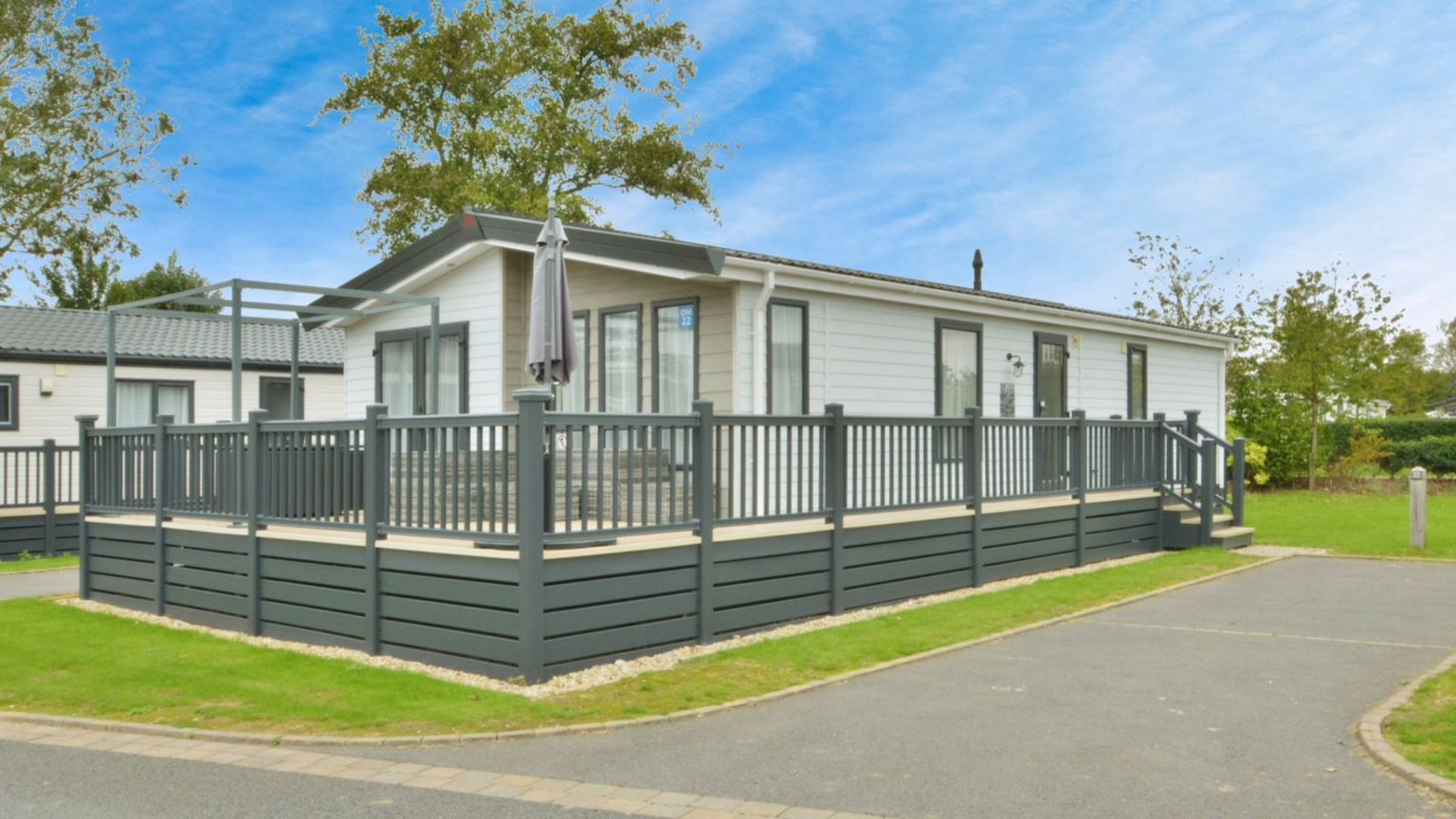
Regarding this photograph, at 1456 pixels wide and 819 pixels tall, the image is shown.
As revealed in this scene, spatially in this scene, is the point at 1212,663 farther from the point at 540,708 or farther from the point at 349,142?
the point at 349,142

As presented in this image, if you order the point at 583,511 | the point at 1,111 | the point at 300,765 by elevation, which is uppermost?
the point at 1,111

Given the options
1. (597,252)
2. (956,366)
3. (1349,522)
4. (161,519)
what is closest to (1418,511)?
(1349,522)

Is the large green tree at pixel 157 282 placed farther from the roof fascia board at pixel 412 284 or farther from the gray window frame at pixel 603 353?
the gray window frame at pixel 603 353

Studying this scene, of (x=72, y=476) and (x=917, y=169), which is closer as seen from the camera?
(x=72, y=476)

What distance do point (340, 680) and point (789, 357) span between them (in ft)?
19.9

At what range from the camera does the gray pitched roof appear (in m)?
20.1

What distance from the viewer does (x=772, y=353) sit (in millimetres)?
11820

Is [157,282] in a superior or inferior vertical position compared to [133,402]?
superior

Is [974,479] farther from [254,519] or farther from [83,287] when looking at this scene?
[83,287]

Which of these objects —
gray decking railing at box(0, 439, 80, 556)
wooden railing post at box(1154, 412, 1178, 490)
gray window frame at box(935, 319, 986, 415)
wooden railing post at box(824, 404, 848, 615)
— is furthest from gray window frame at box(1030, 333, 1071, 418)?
gray decking railing at box(0, 439, 80, 556)

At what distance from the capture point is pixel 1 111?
28.4 m

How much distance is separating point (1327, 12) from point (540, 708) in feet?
46.2

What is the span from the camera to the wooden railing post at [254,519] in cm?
911

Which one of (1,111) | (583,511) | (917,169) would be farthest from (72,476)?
(1,111)
